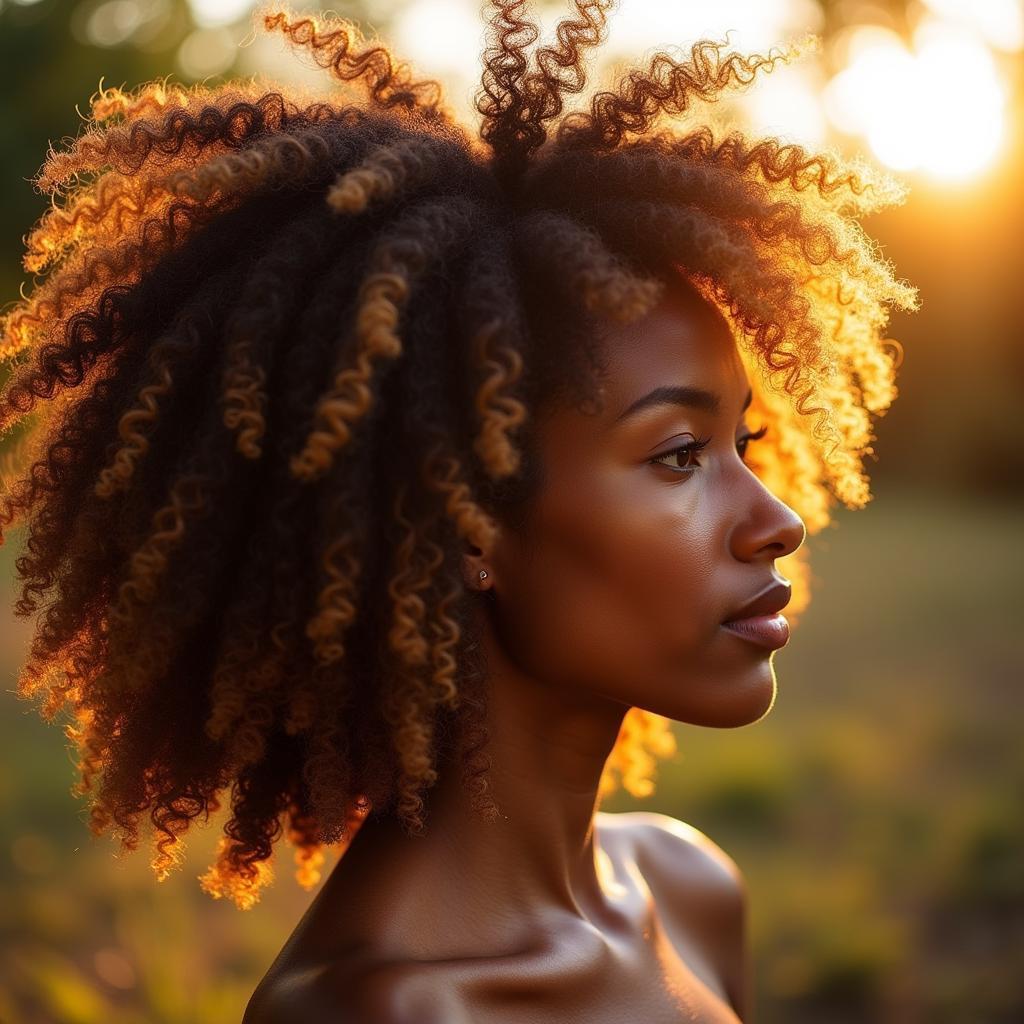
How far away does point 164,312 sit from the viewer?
2172mm

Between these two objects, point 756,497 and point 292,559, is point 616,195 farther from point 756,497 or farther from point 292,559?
point 292,559

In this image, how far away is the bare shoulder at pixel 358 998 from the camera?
1978mm

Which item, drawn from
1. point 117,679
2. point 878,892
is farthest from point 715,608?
point 878,892

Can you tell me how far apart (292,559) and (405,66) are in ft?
3.44

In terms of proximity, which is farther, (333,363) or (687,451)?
(687,451)

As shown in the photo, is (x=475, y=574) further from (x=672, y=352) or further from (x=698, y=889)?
(x=698, y=889)

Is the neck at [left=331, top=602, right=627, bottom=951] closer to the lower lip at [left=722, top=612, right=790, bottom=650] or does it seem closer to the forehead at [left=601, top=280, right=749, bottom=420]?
the lower lip at [left=722, top=612, right=790, bottom=650]

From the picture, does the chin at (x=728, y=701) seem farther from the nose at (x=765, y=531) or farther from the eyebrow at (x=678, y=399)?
the eyebrow at (x=678, y=399)

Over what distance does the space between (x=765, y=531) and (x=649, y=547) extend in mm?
208

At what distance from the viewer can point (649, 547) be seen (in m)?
2.14

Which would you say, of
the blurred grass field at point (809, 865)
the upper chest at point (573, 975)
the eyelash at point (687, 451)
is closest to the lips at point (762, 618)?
the eyelash at point (687, 451)

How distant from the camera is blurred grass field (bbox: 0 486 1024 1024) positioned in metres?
4.87

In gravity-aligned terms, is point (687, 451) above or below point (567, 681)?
above

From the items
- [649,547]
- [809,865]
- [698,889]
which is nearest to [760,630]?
[649,547]
